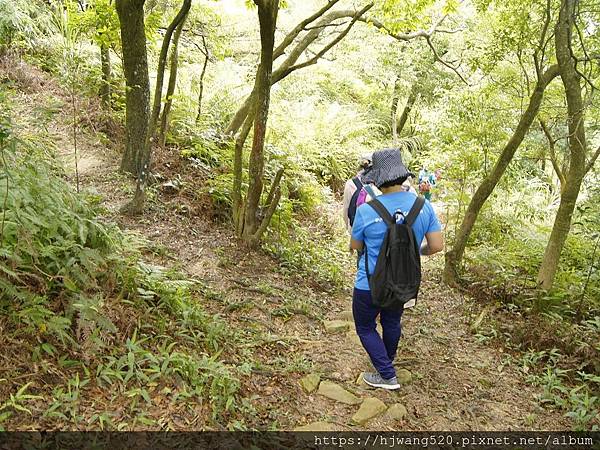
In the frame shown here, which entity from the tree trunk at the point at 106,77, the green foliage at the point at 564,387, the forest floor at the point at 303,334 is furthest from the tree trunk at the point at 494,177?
the tree trunk at the point at 106,77

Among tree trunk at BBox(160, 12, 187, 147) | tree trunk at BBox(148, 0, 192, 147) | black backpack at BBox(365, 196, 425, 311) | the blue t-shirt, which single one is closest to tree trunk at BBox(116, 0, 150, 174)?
tree trunk at BBox(148, 0, 192, 147)

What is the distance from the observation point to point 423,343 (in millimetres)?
5184

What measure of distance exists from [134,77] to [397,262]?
5.19 m

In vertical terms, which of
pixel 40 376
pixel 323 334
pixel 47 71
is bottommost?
pixel 323 334

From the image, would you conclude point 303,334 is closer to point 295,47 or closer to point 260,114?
point 260,114

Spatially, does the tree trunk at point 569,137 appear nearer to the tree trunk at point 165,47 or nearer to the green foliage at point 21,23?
the tree trunk at point 165,47

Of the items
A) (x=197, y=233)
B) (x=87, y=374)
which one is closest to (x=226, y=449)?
(x=87, y=374)

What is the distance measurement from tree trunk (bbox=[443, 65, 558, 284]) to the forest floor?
1.65ft

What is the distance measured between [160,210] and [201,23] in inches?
176

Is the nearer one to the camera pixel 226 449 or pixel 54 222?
pixel 226 449

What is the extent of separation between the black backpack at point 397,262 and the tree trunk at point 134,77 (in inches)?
163

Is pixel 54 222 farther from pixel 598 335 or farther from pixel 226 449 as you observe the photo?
pixel 598 335

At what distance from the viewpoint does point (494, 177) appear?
689cm

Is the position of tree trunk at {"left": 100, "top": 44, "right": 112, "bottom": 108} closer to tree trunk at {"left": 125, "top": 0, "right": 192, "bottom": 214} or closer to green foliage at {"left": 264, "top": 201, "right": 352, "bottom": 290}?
tree trunk at {"left": 125, "top": 0, "right": 192, "bottom": 214}
